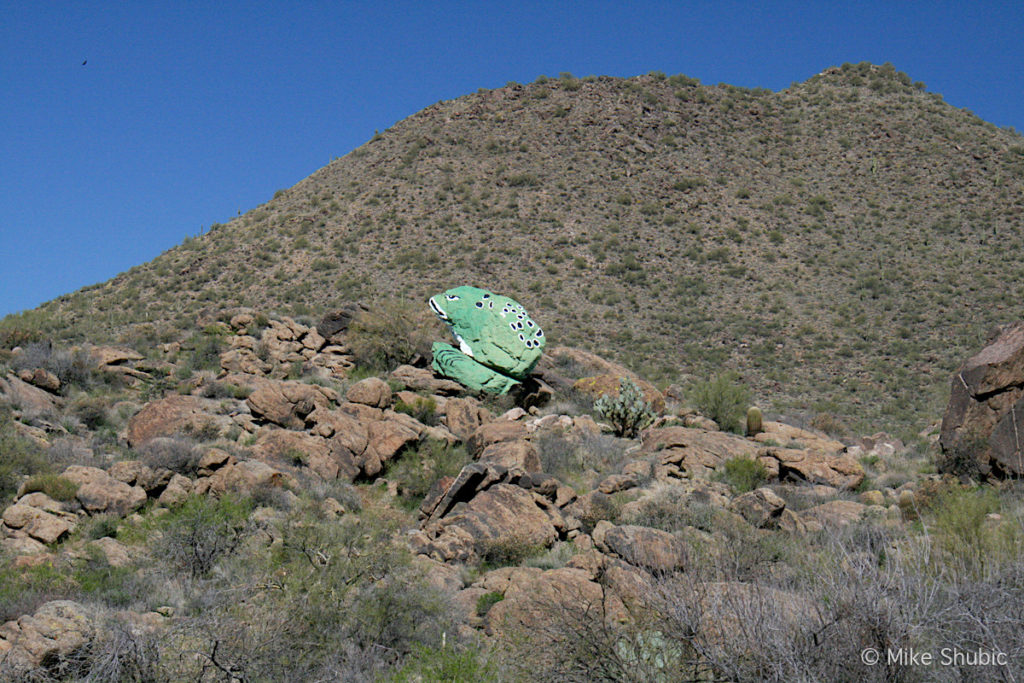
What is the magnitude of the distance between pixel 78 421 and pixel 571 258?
2468 cm

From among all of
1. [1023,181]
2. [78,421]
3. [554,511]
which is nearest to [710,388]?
[554,511]

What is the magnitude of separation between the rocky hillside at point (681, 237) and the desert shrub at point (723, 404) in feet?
11.2

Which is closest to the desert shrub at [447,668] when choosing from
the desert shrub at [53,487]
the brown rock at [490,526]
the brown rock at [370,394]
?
the brown rock at [490,526]

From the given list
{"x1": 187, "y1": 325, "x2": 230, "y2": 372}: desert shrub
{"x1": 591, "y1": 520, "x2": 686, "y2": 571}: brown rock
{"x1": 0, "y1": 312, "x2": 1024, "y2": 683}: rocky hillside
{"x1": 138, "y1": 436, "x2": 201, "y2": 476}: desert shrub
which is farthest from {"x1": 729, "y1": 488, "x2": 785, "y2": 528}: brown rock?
{"x1": 187, "y1": 325, "x2": 230, "y2": 372}: desert shrub

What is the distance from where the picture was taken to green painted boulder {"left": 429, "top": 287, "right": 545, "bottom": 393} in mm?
18875

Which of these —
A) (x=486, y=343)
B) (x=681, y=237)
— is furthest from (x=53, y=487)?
(x=681, y=237)

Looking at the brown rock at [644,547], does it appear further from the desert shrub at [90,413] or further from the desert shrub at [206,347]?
the desert shrub at [206,347]

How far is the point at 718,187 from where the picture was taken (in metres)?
41.1

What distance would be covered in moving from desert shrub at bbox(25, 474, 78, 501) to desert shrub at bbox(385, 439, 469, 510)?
176 inches

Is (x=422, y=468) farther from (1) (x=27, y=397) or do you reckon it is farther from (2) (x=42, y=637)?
(1) (x=27, y=397)

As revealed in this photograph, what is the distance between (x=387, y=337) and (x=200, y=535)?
12085 mm

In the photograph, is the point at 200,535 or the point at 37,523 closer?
the point at 200,535

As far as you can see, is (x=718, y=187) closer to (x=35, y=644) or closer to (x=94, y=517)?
(x=94, y=517)

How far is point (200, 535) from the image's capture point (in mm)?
8852
